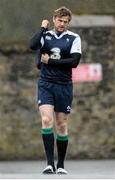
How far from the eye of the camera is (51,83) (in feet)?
31.8

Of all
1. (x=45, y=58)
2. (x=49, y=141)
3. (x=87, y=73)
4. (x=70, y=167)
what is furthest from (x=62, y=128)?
(x=87, y=73)

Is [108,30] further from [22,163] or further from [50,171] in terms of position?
[50,171]

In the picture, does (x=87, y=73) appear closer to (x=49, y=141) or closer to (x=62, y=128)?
(x=62, y=128)

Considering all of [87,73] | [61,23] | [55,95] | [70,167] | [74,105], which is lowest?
[70,167]

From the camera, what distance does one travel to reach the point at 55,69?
9672mm

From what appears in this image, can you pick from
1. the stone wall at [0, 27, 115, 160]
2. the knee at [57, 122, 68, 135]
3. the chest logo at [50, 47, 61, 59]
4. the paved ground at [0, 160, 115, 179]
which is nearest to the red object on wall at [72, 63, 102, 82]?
the stone wall at [0, 27, 115, 160]

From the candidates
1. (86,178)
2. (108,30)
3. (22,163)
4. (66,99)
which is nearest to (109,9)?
(108,30)

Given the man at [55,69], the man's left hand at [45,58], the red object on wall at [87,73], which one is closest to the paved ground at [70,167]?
the red object on wall at [87,73]

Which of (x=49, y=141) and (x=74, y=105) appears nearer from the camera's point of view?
(x=49, y=141)

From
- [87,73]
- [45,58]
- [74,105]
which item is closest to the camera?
[45,58]

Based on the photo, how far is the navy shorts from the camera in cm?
968

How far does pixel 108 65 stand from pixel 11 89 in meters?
1.47

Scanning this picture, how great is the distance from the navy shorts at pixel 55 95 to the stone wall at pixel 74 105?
3628mm

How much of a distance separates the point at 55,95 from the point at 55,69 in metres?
0.28
